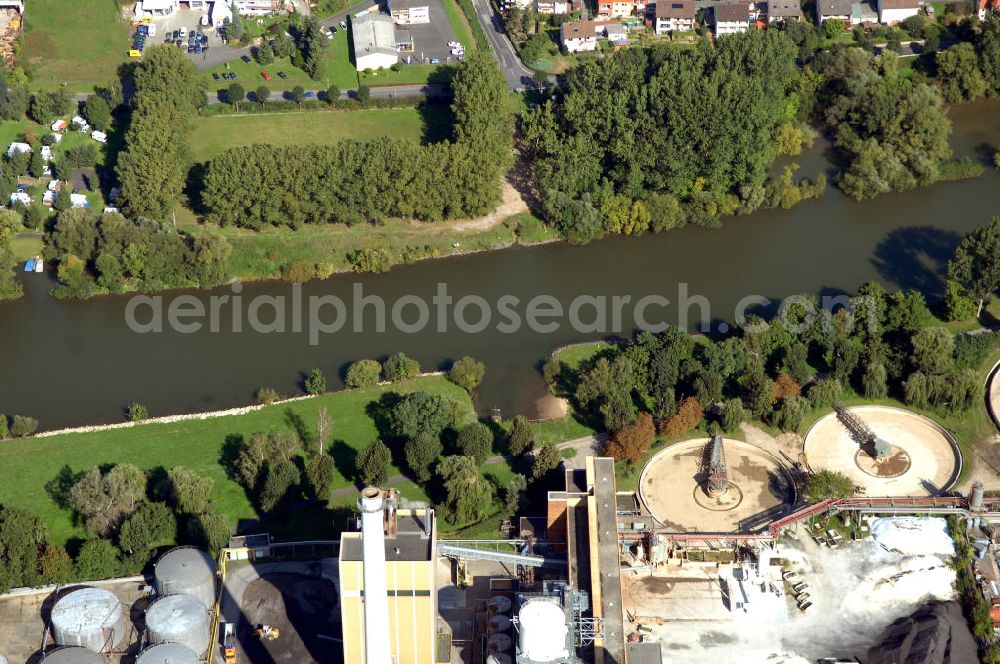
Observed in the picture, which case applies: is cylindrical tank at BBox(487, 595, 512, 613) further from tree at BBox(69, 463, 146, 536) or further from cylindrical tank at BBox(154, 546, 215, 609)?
tree at BBox(69, 463, 146, 536)

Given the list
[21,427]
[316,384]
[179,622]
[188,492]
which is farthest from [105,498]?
[316,384]

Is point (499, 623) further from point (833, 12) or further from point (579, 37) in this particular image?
point (833, 12)

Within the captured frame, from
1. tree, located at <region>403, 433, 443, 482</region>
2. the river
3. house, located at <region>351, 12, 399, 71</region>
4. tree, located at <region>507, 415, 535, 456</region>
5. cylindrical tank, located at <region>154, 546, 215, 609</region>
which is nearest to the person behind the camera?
cylindrical tank, located at <region>154, 546, 215, 609</region>

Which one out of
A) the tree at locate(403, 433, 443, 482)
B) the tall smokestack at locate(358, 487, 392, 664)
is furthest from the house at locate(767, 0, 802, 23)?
the tall smokestack at locate(358, 487, 392, 664)

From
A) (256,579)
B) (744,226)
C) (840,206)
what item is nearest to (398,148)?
(744,226)

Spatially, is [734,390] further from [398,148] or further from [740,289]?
[398,148]

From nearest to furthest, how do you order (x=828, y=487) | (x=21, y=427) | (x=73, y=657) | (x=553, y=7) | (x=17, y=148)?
1. (x=73, y=657)
2. (x=828, y=487)
3. (x=21, y=427)
4. (x=17, y=148)
5. (x=553, y=7)

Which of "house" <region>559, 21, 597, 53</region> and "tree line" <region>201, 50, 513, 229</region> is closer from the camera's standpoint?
"tree line" <region>201, 50, 513, 229</region>
